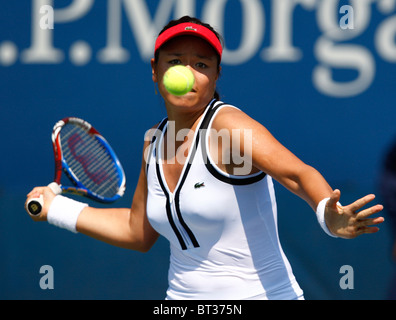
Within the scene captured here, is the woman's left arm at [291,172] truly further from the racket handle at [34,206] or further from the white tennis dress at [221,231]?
the racket handle at [34,206]

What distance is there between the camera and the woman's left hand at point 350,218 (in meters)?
1.55

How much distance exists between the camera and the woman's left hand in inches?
61.1

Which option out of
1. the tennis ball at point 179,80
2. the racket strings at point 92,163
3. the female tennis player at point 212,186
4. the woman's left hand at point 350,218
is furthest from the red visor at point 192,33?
the racket strings at point 92,163

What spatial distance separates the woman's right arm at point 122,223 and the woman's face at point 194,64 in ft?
1.20

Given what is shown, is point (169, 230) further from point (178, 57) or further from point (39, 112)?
point (39, 112)

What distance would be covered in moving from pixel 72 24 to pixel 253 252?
5.71ft

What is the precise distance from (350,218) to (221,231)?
463mm

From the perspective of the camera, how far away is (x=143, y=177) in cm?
224

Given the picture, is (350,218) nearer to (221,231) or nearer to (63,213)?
(221,231)

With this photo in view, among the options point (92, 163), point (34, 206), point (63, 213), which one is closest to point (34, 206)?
point (34, 206)

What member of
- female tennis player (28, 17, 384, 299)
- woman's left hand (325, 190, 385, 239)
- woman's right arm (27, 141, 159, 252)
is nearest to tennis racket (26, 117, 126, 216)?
woman's right arm (27, 141, 159, 252)

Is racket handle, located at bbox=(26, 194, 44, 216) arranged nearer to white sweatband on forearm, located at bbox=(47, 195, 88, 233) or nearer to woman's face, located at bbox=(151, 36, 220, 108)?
white sweatband on forearm, located at bbox=(47, 195, 88, 233)
